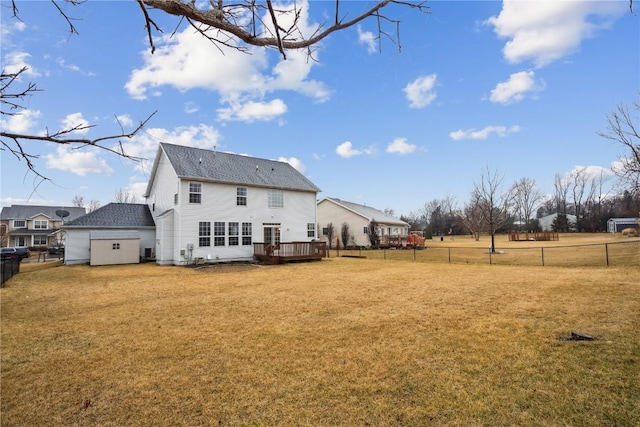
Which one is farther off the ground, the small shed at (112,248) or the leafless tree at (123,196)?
the leafless tree at (123,196)

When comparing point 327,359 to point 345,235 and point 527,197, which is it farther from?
point 527,197

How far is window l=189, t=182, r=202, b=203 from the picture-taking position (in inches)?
739

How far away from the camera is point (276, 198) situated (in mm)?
22609

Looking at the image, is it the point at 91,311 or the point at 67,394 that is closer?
the point at 67,394

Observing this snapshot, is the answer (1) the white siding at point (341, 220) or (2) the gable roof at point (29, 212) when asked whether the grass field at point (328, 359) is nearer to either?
(1) the white siding at point (341, 220)

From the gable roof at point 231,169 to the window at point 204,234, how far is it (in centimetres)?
275

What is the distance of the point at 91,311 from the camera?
8000mm

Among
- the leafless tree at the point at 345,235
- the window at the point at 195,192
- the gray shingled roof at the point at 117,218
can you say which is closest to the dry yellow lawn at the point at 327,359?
the window at the point at 195,192

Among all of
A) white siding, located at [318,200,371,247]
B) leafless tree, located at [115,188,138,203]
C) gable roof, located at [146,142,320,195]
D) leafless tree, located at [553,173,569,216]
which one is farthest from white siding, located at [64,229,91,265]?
leafless tree, located at [553,173,569,216]

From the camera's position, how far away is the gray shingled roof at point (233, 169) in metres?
19.6

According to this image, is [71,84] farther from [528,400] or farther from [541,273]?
[541,273]

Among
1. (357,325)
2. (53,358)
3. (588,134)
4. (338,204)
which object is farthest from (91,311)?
(338,204)

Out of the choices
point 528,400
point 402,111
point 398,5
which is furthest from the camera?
point 402,111

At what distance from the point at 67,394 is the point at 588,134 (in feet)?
73.8
